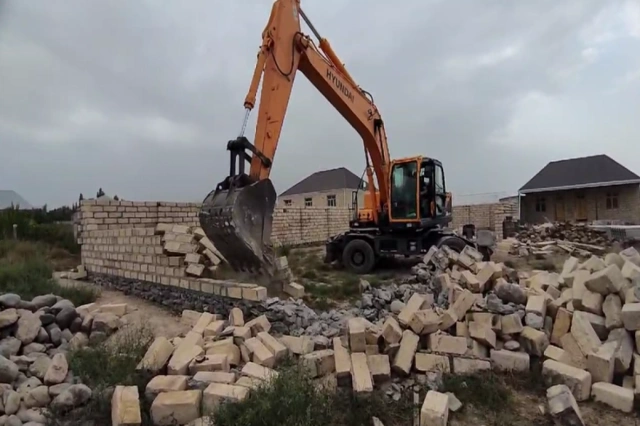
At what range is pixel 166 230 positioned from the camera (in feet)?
19.2

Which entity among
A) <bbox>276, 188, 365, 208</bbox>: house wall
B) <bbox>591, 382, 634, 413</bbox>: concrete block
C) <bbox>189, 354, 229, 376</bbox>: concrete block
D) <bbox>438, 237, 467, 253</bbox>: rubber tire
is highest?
<bbox>276, 188, 365, 208</bbox>: house wall

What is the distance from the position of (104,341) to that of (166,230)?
2.07 m

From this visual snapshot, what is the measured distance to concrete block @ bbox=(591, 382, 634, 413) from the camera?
9.75 ft

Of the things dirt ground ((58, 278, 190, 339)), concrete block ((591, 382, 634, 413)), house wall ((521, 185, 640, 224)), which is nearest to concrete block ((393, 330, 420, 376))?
concrete block ((591, 382, 634, 413))

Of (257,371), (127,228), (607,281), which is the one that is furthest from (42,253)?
(607,281)

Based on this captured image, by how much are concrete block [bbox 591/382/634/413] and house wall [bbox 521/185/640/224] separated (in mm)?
20943

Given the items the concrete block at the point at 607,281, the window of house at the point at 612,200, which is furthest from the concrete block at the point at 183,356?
the window of house at the point at 612,200

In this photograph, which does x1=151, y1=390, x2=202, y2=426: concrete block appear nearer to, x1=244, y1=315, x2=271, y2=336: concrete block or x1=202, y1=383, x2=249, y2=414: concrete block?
x1=202, y1=383, x2=249, y2=414: concrete block

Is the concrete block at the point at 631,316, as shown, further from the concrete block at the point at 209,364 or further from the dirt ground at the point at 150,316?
the dirt ground at the point at 150,316

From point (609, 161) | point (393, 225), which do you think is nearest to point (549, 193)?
point (609, 161)

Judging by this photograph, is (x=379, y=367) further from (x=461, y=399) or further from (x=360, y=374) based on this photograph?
(x=461, y=399)

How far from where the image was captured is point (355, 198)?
384 inches

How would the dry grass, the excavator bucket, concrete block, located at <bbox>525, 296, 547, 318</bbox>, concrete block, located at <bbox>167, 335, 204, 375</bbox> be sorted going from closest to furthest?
1. concrete block, located at <bbox>167, 335, 204, 375</bbox>
2. concrete block, located at <bbox>525, 296, 547, 318</bbox>
3. the excavator bucket
4. the dry grass

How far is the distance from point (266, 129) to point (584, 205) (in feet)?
71.9
